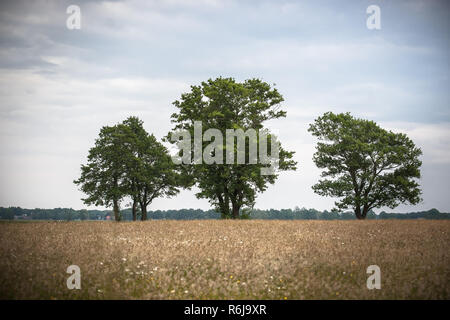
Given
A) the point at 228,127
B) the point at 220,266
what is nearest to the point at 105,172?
the point at 228,127

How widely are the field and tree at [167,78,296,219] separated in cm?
1390

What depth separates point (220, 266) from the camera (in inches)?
376

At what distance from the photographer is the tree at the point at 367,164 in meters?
32.6

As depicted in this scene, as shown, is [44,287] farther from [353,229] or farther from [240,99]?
[240,99]

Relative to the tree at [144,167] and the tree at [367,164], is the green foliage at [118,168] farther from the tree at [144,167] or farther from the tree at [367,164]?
the tree at [367,164]

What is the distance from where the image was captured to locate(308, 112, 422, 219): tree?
32594 millimetres

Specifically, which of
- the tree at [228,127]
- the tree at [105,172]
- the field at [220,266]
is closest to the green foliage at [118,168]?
the tree at [105,172]

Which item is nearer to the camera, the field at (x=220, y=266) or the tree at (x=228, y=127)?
the field at (x=220, y=266)

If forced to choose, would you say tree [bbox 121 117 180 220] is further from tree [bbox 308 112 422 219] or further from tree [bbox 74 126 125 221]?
tree [bbox 308 112 422 219]

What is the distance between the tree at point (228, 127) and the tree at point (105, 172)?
11.7m

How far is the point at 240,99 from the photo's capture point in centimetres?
2869

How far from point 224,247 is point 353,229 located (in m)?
7.63
